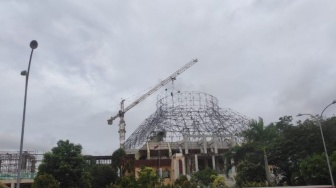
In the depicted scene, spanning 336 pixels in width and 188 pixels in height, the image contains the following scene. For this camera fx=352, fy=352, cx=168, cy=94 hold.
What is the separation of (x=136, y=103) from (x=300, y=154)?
3557 inches

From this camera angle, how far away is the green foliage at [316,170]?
4291 centimetres

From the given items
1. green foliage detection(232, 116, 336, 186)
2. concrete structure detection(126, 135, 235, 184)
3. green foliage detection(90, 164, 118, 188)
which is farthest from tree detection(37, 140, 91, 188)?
concrete structure detection(126, 135, 235, 184)

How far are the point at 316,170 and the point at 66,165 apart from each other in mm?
34097

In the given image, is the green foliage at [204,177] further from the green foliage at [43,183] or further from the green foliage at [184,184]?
the green foliage at [43,183]

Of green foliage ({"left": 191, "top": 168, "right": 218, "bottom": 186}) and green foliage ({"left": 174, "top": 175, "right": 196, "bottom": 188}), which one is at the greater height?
green foliage ({"left": 191, "top": 168, "right": 218, "bottom": 186})

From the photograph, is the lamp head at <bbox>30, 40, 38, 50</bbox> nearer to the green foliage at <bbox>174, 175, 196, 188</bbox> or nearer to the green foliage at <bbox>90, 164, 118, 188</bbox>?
the green foliage at <bbox>174, 175, 196, 188</bbox>

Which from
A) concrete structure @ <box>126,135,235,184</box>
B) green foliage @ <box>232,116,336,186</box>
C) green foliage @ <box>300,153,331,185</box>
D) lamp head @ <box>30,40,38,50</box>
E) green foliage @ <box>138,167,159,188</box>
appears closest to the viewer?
lamp head @ <box>30,40,38,50</box>

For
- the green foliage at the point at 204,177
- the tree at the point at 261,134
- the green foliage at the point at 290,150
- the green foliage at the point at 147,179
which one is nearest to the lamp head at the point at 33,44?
the green foliage at the point at 290,150

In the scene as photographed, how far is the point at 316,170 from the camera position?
1716 inches

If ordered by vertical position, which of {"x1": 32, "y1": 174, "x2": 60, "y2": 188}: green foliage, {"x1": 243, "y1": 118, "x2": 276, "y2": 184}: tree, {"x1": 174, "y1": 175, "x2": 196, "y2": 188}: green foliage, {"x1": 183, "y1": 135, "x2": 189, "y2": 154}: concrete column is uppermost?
{"x1": 183, "y1": 135, "x2": 189, "y2": 154}: concrete column

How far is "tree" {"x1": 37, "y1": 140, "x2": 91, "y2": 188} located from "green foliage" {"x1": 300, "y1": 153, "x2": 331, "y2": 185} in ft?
103

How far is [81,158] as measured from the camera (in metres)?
A: 53.1

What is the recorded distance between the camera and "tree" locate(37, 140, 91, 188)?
51.7m

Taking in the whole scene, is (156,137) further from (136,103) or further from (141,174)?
(141,174)
